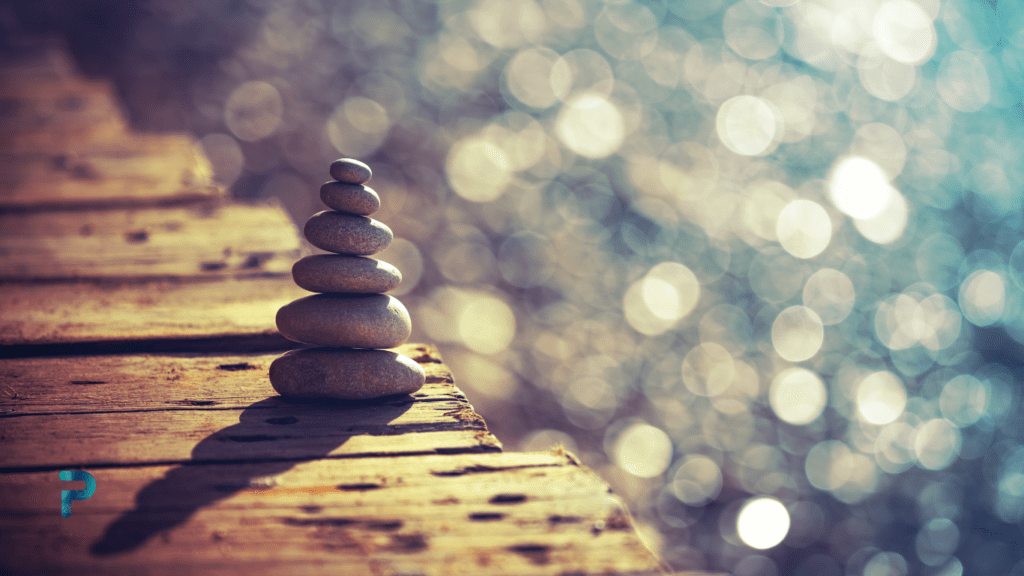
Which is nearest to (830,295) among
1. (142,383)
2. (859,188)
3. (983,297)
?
(983,297)

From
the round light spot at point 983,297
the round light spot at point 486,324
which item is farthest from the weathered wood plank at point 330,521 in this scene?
the round light spot at point 983,297

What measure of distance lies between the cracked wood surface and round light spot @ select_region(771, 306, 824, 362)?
20.2ft

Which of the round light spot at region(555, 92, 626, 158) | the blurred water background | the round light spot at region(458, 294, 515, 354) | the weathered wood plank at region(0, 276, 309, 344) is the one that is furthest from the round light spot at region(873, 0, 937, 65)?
the weathered wood plank at region(0, 276, 309, 344)

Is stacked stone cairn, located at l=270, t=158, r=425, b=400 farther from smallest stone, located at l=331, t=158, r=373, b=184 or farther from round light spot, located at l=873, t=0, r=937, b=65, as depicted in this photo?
round light spot, located at l=873, t=0, r=937, b=65

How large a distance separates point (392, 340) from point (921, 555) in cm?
544

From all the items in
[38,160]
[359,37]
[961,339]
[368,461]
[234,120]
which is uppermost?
[359,37]

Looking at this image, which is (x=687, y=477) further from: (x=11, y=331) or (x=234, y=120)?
(x=234, y=120)

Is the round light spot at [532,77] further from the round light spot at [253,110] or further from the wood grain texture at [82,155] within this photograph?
the wood grain texture at [82,155]

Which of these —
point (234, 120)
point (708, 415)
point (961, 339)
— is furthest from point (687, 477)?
point (234, 120)

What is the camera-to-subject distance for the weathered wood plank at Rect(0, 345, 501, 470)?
151cm

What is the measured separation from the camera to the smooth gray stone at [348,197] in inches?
73.6

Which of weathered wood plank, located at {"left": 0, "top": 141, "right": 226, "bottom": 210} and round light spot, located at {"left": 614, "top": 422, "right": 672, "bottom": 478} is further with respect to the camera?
round light spot, located at {"left": 614, "top": 422, "right": 672, "bottom": 478}

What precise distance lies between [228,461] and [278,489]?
7.2 inches

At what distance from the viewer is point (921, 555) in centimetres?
545
